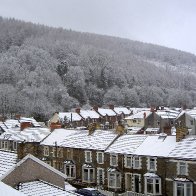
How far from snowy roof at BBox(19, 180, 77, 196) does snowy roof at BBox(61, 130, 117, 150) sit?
2098 cm

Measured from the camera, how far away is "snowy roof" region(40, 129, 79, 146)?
5269 cm

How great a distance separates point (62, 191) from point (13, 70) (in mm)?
167944

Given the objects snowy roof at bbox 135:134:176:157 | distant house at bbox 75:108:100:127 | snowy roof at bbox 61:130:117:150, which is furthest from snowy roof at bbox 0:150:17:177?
distant house at bbox 75:108:100:127

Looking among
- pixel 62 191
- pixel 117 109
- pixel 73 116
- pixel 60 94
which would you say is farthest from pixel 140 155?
pixel 60 94

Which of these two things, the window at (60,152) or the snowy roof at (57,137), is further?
the snowy roof at (57,137)

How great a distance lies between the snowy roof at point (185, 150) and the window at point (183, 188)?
7.88 feet

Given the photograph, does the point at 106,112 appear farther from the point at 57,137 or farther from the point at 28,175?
the point at 28,175

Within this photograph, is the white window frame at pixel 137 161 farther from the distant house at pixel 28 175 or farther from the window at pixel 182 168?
the distant house at pixel 28 175

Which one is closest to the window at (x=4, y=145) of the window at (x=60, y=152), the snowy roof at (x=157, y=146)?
the window at (x=60, y=152)

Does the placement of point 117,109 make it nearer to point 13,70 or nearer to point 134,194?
point 13,70

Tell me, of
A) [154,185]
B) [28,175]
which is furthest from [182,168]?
[28,175]

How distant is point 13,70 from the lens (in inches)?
7254

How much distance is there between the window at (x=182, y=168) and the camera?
3652 cm

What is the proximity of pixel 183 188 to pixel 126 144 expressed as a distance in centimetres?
943
